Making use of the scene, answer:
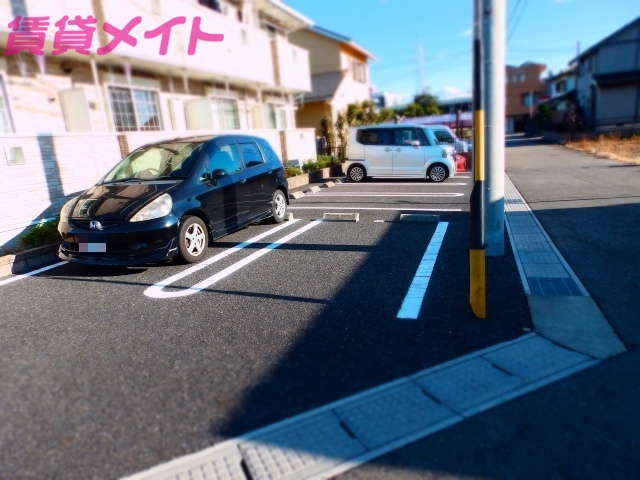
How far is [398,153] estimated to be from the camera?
40.4 ft

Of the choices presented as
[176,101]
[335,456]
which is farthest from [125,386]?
[176,101]

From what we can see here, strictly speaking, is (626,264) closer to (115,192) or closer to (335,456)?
(335,456)

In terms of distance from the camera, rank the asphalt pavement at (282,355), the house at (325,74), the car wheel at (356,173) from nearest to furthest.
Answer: the asphalt pavement at (282,355), the car wheel at (356,173), the house at (325,74)

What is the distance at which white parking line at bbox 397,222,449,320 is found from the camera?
3.65 m

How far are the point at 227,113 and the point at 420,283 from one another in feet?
40.9

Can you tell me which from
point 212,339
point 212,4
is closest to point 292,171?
point 212,4

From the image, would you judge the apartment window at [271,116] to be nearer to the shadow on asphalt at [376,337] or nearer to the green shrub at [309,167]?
the green shrub at [309,167]

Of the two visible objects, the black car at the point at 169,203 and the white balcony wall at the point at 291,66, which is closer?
the black car at the point at 169,203

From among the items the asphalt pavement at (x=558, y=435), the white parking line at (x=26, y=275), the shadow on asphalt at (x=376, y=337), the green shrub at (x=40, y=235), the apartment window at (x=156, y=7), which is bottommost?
the asphalt pavement at (x=558, y=435)

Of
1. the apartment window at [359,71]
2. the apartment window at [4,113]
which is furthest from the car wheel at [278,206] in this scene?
the apartment window at [359,71]

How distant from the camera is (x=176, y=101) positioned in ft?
40.5

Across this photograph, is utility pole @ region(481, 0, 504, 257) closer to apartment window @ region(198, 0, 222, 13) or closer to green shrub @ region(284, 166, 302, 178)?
green shrub @ region(284, 166, 302, 178)

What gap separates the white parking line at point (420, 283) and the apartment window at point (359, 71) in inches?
936

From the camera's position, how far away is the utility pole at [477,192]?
317 cm
